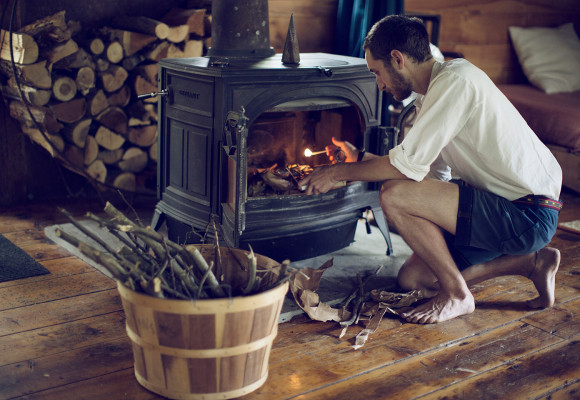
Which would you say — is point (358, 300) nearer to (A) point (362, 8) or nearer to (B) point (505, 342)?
(B) point (505, 342)

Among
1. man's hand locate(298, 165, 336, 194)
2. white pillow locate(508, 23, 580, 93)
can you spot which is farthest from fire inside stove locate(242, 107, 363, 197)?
white pillow locate(508, 23, 580, 93)

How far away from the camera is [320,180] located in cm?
249

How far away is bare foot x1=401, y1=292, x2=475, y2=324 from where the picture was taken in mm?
2285

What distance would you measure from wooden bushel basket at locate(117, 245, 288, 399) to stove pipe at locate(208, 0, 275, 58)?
3.91 feet

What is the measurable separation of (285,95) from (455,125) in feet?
2.09

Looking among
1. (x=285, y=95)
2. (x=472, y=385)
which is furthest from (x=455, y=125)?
(x=472, y=385)

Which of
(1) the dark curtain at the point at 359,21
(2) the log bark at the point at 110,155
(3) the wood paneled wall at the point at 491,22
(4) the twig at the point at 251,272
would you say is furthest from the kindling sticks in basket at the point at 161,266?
(3) the wood paneled wall at the point at 491,22

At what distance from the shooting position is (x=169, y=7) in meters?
→ 3.41

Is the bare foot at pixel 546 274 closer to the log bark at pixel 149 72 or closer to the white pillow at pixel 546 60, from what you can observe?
the log bark at pixel 149 72

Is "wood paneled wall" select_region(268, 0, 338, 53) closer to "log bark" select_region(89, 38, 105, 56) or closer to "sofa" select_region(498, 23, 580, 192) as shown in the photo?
"log bark" select_region(89, 38, 105, 56)

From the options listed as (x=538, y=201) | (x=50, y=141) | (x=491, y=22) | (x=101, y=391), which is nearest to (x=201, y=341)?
(x=101, y=391)

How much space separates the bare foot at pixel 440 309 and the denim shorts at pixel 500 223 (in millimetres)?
196

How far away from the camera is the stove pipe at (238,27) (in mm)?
2547

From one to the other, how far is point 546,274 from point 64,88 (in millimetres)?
2214
